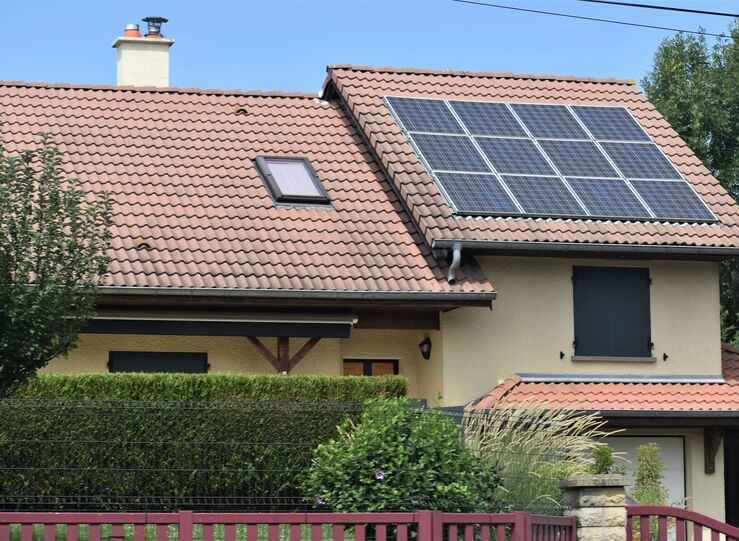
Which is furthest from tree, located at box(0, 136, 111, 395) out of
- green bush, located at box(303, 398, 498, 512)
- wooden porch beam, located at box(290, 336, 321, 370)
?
wooden porch beam, located at box(290, 336, 321, 370)

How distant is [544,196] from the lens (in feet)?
74.6

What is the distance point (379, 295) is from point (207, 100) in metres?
6.63

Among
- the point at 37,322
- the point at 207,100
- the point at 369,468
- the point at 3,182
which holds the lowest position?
the point at 369,468

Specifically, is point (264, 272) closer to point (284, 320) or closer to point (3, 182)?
point (284, 320)

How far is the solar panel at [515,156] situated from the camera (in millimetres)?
23266

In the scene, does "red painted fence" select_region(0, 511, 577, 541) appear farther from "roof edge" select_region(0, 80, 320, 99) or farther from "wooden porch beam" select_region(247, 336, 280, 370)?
"roof edge" select_region(0, 80, 320, 99)

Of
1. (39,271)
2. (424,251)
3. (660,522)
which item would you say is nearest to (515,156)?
(424,251)

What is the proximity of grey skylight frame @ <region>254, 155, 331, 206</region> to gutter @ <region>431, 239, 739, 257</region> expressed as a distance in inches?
93.9

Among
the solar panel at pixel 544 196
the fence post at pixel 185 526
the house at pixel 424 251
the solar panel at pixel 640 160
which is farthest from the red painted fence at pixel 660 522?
the solar panel at pixel 640 160

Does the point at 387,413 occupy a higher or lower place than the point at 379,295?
lower

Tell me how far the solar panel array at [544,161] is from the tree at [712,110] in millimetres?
10266

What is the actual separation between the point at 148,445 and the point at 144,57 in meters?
13.3

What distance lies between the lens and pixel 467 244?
21.2 m

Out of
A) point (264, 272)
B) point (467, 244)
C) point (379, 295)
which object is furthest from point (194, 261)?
point (467, 244)
